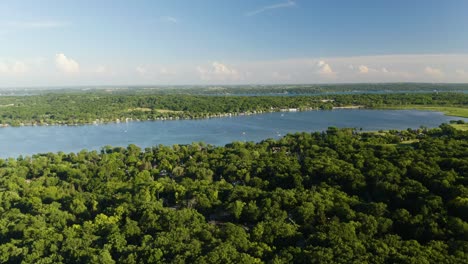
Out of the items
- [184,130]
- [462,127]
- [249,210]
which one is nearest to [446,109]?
[462,127]

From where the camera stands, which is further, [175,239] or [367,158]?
[367,158]

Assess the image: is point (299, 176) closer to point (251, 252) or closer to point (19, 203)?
point (251, 252)

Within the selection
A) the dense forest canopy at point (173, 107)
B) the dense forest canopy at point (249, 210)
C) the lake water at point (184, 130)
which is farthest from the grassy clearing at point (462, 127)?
the dense forest canopy at point (173, 107)

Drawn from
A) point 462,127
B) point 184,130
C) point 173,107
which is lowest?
point 184,130

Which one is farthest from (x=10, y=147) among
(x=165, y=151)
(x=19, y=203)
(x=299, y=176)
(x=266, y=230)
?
(x=266, y=230)

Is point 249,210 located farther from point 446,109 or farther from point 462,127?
point 446,109

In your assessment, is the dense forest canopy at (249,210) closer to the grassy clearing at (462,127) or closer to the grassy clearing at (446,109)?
the grassy clearing at (462,127)

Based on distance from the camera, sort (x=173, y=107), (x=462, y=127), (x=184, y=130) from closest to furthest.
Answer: (x=462, y=127) < (x=184, y=130) < (x=173, y=107)

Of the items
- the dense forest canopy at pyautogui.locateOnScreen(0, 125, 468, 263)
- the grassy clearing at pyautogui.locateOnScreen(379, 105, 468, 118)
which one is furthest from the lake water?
the dense forest canopy at pyautogui.locateOnScreen(0, 125, 468, 263)
